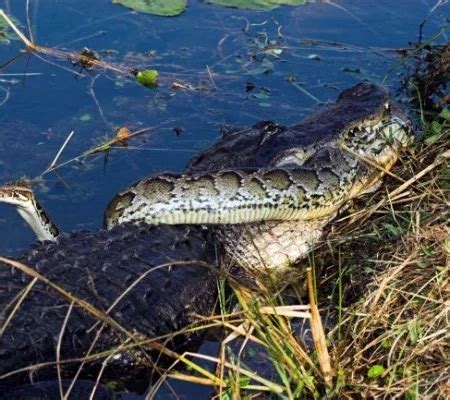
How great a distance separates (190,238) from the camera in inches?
188

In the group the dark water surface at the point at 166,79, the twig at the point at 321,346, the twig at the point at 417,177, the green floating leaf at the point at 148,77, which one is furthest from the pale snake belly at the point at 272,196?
the green floating leaf at the point at 148,77

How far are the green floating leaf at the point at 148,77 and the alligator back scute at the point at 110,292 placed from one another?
2.48 meters

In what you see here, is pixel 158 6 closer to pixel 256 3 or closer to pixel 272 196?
pixel 256 3

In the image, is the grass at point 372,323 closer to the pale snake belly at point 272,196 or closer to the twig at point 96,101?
the pale snake belly at point 272,196

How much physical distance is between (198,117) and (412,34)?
7.77ft

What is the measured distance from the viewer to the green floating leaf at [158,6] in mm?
8039

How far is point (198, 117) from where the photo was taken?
22.2 ft

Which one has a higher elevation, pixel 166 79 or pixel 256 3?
pixel 256 3

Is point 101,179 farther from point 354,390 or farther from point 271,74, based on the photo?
point 354,390

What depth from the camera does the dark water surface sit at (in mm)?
6023

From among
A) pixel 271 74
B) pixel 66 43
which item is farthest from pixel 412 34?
pixel 66 43

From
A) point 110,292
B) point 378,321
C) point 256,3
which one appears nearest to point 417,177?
point 378,321

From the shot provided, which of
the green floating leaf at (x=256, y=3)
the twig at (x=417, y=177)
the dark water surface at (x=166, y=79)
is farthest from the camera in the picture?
the green floating leaf at (x=256, y=3)

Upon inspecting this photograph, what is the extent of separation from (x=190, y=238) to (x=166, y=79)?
8.97 feet
